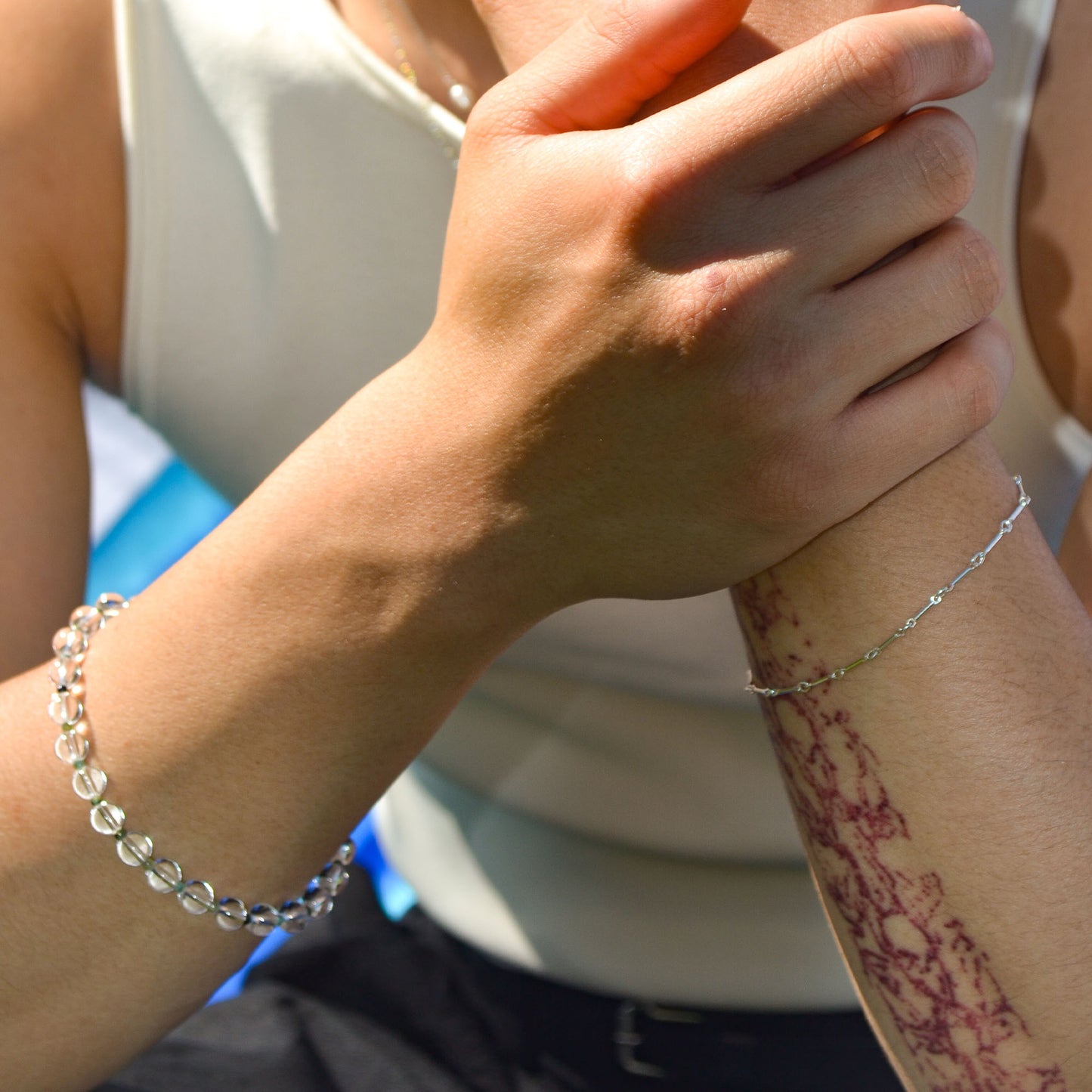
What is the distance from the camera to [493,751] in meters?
1.08

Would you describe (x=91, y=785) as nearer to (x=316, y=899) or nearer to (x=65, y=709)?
(x=65, y=709)

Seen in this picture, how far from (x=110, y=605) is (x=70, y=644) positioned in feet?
0.15

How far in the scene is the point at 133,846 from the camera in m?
0.71

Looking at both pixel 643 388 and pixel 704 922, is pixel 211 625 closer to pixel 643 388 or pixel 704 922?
pixel 643 388

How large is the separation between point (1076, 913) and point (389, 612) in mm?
440

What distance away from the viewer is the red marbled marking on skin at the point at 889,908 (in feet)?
2.22

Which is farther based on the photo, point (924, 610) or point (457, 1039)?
point (457, 1039)

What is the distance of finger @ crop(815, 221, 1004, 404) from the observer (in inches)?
23.3

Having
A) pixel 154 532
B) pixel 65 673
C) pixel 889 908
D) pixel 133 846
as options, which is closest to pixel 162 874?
pixel 133 846

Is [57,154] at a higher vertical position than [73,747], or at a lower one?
higher

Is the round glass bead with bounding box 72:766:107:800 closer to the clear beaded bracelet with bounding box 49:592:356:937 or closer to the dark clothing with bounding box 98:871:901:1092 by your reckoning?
the clear beaded bracelet with bounding box 49:592:356:937

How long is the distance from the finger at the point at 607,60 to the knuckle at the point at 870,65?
0.24 feet

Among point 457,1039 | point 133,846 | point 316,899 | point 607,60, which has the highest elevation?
point 607,60

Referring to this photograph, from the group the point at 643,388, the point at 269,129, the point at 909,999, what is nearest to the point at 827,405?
the point at 643,388
